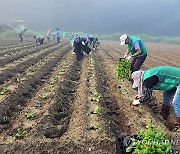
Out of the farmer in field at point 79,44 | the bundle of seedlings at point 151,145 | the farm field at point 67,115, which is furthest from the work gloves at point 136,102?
the farmer in field at point 79,44

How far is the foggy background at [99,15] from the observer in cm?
6604

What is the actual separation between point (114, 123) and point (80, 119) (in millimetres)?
650

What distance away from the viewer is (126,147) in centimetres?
412

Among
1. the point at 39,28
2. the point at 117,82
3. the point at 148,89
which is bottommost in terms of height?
the point at 39,28

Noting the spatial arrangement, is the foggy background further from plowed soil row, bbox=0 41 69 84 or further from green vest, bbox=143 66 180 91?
green vest, bbox=143 66 180 91

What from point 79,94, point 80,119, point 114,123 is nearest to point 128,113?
point 114,123

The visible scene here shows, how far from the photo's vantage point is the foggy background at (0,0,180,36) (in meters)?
66.0

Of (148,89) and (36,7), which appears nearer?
(148,89)

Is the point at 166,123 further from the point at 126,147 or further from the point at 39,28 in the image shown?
the point at 39,28

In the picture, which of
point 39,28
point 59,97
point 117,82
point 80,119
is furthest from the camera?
point 39,28

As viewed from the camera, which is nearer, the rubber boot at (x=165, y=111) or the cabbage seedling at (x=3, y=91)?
the rubber boot at (x=165, y=111)

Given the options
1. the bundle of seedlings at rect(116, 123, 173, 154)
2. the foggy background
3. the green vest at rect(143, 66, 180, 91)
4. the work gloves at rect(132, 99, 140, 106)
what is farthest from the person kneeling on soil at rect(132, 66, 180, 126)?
the foggy background

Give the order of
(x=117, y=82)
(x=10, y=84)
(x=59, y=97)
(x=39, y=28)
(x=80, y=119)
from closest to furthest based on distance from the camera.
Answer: (x=80, y=119) → (x=59, y=97) → (x=10, y=84) → (x=117, y=82) → (x=39, y=28)

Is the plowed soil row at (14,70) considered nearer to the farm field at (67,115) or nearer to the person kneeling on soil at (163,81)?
the farm field at (67,115)
